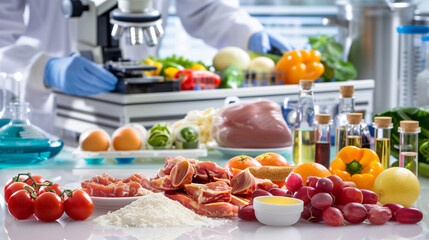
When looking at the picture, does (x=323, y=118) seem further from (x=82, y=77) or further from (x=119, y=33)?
(x=82, y=77)

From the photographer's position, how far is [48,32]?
418cm

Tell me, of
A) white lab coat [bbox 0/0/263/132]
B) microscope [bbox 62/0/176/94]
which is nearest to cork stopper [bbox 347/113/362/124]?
microscope [bbox 62/0/176/94]

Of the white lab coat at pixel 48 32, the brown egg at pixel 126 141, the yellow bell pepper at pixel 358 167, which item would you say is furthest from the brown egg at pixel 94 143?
the white lab coat at pixel 48 32

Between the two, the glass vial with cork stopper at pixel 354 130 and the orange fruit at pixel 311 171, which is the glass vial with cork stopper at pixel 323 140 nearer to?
the glass vial with cork stopper at pixel 354 130

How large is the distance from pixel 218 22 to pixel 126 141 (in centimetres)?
225

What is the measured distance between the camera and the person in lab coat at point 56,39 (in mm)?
3445

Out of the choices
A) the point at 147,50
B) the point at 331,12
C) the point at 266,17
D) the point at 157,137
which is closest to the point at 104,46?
the point at 157,137

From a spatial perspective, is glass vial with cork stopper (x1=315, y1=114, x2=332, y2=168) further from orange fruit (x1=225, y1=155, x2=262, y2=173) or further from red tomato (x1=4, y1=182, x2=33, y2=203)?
red tomato (x1=4, y1=182, x2=33, y2=203)

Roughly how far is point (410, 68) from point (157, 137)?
2017 mm

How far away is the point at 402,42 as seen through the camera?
12.5ft

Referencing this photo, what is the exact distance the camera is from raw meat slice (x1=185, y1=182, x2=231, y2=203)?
5.01ft

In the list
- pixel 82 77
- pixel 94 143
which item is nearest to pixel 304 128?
pixel 94 143

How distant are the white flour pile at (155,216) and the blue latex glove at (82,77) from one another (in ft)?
5.72

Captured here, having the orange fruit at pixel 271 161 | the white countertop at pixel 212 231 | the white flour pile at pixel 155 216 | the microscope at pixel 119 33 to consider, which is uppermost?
the microscope at pixel 119 33
